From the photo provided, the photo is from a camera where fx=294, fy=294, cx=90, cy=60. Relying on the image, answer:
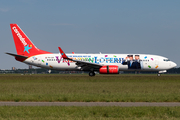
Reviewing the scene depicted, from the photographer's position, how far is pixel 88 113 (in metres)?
13.3

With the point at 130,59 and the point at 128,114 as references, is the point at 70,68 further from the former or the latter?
the point at 128,114

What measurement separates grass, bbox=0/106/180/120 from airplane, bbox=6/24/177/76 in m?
34.5

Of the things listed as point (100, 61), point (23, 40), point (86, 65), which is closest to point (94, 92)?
point (86, 65)

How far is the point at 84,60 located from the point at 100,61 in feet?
9.21

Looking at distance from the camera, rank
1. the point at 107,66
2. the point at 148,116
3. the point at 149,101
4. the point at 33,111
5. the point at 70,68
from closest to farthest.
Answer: the point at 148,116, the point at 33,111, the point at 149,101, the point at 107,66, the point at 70,68

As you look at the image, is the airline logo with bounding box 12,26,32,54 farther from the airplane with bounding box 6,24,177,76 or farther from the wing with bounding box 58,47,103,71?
the wing with bounding box 58,47,103,71

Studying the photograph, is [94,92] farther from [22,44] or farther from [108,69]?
[22,44]

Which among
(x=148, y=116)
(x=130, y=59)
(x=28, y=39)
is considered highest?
(x=28, y=39)

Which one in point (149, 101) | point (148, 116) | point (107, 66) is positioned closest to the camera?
point (148, 116)

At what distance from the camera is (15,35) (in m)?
53.8

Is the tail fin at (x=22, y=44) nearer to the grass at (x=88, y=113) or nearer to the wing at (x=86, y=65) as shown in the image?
the wing at (x=86, y=65)

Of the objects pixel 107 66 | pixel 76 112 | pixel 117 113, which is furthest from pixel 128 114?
pixel 107 66

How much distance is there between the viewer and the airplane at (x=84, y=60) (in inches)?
1992

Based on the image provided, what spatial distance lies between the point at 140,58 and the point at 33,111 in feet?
128
